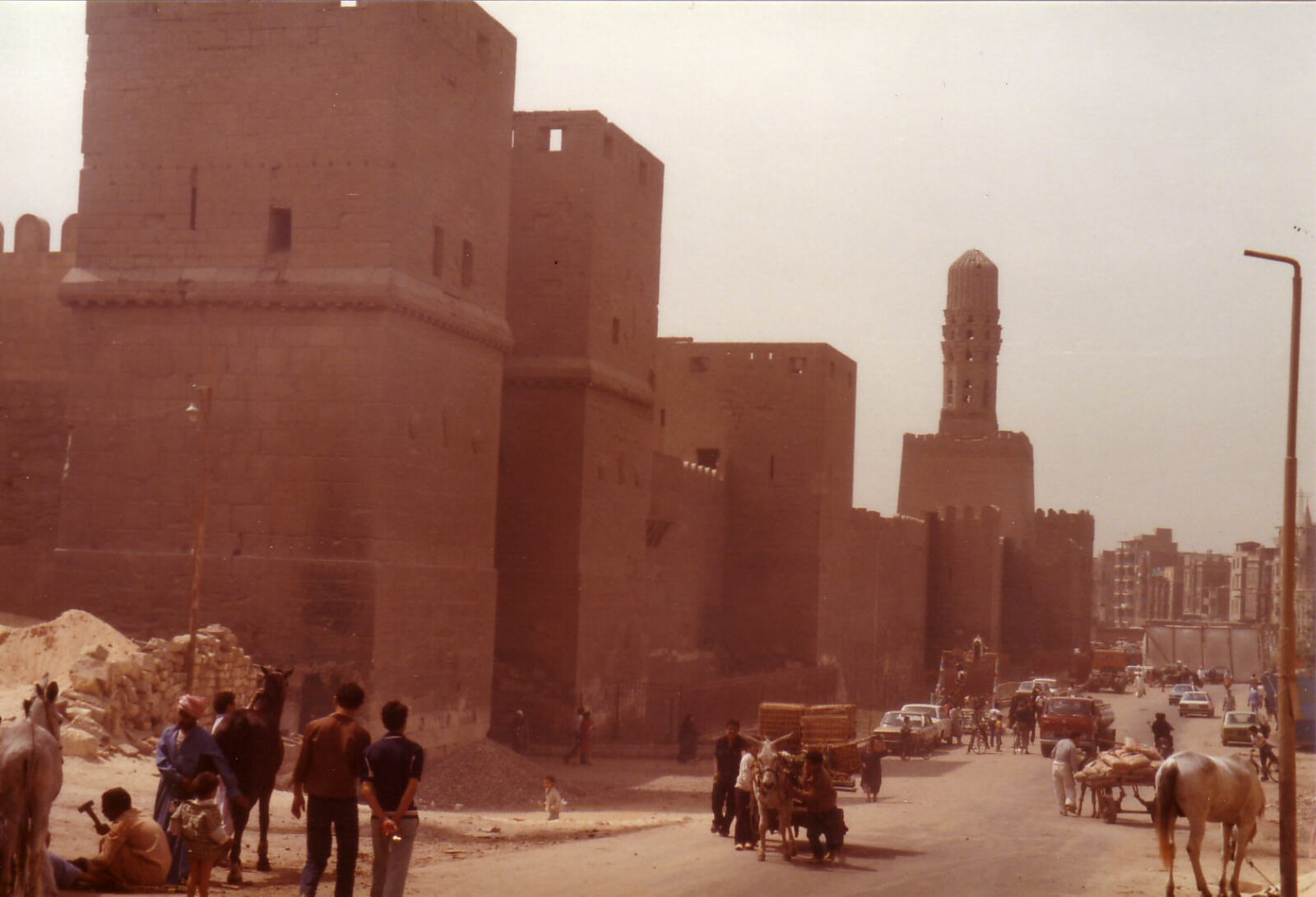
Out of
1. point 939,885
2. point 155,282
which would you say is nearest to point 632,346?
point 155,282

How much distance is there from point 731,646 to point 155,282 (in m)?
20.6

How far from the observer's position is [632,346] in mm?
28141

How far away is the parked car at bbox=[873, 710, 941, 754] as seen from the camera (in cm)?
2988

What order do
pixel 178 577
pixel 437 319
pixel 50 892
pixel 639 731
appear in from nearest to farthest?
pixel 50 892 → pixel 178 577 → pixel 437 319 → pixel 639 731

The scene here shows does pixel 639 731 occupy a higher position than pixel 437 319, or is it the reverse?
pixel 437 319

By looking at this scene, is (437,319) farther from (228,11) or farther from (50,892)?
(50,892)

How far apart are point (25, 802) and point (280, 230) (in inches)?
448

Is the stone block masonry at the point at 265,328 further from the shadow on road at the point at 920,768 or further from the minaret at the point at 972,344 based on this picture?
the minaret at the point at 972,344

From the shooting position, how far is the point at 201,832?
379 inches

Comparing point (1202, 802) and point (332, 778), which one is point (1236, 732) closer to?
point (1202, 802)

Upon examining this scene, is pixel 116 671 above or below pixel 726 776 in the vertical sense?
above

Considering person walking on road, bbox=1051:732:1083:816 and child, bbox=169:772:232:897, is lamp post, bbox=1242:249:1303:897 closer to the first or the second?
person walking on road, bbox=1051:732:1083:816

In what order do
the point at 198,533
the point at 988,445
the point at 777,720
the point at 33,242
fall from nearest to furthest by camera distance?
1. the point at 198,533
2. the point at 777,720
3. the point at 33,242
4. the point at 988,445

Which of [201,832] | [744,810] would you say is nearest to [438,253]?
[744,810]
